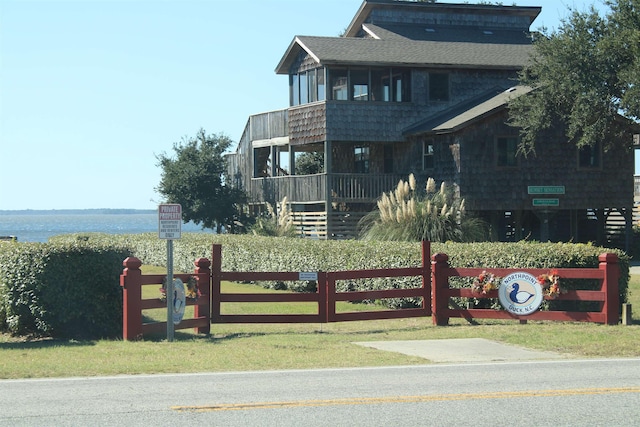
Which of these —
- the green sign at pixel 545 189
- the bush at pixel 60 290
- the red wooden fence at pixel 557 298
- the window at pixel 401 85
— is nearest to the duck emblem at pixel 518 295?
the red wooden fence at pixel 557 298

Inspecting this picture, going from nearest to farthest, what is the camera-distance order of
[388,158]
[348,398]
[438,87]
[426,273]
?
[348,398]
[426,273]
[438,87]
[388,158]

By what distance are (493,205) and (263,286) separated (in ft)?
40.5

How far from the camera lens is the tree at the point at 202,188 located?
43.8m

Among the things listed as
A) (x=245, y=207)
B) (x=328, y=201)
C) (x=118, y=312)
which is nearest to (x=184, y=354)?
(x=118, y=312)

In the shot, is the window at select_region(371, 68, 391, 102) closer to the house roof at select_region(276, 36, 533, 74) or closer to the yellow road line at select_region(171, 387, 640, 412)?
the house roof at select_region(276, 36, 533, 74)

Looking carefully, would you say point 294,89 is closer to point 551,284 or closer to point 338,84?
point 338,84

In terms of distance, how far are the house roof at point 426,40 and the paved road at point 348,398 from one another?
2522 centimetres

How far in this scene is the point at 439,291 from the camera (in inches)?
675

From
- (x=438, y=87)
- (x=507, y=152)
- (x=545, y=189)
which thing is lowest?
(x=545, y=189)

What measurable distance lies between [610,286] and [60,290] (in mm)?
9661

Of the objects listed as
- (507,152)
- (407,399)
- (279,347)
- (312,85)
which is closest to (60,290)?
(279,347)

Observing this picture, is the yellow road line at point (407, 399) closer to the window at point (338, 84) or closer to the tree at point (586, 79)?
the tree at point (586, 79)

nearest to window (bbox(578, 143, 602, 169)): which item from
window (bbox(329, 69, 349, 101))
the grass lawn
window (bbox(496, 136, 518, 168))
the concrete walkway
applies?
window (bbox(496, 136, 518, 168))

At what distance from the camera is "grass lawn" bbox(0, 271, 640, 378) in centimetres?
1224
